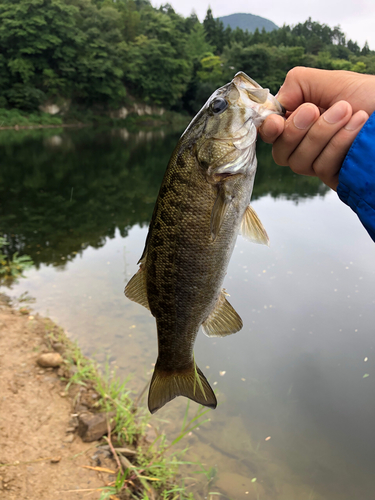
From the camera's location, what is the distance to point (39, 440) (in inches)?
139

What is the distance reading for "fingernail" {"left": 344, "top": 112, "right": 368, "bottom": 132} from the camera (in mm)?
1739

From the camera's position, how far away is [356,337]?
20.7 feet

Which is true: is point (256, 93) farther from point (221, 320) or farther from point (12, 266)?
point (12, 266)

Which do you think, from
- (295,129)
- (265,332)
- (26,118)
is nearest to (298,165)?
(295,129)

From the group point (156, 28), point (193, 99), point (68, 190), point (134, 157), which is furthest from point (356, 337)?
point (156, 28)

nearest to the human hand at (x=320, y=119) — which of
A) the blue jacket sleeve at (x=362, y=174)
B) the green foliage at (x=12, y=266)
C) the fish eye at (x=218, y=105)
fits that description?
the blue jacket sleeve at (x=362, y=174)

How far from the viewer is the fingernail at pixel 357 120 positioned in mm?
1739

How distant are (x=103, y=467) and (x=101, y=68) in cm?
4926

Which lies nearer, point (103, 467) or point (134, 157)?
point (103, 467)

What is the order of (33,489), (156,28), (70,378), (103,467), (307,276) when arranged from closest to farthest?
1. (33,489)
2. (103,467)
3. (70,378)
4. (307,276)
5. (156,28)

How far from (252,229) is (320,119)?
0.63m

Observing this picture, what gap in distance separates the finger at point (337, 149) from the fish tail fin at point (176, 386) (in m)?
1.26

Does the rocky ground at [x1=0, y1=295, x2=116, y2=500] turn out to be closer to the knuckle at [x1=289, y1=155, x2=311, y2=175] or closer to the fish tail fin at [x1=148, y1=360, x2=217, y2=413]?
the fish tail fin at [x1=148, y1=360, x2=217, y2=413]

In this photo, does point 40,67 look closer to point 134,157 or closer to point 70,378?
point 134,157
